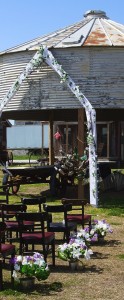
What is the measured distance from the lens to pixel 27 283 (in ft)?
27.4

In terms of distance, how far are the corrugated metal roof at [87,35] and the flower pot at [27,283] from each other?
11.5 meters

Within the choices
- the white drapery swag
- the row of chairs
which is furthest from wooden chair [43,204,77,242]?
the white drapery swag

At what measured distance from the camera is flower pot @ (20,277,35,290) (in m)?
8.34

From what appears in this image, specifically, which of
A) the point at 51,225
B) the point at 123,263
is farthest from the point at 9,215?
the point at 123,263

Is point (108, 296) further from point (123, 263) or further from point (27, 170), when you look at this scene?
point (27, 170)

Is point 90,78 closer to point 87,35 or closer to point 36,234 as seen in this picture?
point 87,35

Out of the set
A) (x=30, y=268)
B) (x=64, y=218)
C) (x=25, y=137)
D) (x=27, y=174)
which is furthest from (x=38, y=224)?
(x=25, y=137)

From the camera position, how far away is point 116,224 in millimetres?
14555

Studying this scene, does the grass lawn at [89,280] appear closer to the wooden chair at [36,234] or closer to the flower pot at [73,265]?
the flower pot at [73,265]

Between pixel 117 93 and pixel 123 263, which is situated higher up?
pixel 117 93

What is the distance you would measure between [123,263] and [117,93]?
30.6 ft

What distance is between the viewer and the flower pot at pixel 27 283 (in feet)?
27.4

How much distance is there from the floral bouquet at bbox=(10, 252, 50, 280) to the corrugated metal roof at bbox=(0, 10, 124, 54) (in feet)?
37.3

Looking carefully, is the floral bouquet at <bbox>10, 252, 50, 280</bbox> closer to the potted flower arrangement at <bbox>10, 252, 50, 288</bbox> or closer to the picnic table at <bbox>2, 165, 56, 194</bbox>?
the potted flower arrangement at <bbox>10, 252, 50, 288</bbox>
